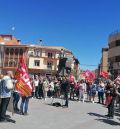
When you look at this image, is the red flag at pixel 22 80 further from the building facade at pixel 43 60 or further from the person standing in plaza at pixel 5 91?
the building facade at pixel 43 60

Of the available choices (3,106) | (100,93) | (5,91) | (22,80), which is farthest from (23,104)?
(100,93)

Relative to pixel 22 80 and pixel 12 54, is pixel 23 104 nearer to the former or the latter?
pixel 22 80

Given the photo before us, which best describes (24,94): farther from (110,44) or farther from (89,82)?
(110,44)

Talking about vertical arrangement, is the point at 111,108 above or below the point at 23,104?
below

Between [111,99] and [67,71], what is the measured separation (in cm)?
2029

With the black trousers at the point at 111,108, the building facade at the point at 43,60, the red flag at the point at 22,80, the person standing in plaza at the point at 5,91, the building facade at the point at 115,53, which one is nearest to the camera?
the person standing in plaza at the point at 5,91

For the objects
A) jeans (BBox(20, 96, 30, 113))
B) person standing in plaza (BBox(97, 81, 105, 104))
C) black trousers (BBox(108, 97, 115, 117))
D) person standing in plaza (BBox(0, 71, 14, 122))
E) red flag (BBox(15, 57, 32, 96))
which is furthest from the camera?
person standing in plaza (BBox(97, 81, 105, 104))

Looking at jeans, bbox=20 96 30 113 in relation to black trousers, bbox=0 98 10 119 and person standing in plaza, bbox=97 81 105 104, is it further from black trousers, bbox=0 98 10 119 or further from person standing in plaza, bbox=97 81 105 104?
person standing in plaza, bbox=97 81 105 104

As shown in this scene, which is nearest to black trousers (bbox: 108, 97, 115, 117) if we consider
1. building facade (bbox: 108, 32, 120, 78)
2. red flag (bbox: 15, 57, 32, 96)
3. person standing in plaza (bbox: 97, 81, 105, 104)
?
red flag (bbox: 15, 57, 32, 96)

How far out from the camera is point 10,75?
13.4 m

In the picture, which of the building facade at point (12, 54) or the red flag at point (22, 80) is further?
the building facade at point (12, 54)

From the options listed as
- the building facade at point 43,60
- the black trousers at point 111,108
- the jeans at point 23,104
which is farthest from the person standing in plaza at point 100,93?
the building facade at point 43,60

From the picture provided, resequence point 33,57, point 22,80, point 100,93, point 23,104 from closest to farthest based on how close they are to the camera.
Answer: point 22,80 → point 23,104 → point 100,93 → point 33,57

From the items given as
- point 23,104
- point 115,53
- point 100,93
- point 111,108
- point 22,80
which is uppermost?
point 115,53
